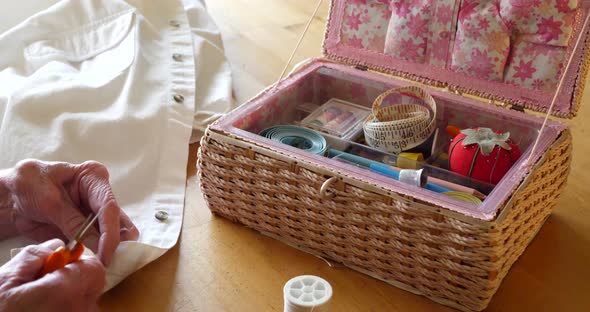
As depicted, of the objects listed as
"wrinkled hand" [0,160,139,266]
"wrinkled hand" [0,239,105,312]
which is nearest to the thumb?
"wrinkled hand" [0,239,105,312]

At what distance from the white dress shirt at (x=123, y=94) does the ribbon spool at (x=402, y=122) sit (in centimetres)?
34

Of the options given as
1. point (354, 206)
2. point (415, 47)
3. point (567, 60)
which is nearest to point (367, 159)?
point (354, 206)

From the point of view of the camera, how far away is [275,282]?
969mm

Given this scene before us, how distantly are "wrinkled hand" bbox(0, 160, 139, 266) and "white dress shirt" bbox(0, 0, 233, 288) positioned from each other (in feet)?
0.12

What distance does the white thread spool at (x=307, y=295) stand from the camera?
2.52ft

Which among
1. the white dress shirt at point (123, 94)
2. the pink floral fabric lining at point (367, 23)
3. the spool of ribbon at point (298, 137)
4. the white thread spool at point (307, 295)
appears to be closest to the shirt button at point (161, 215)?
the white dress shirt at point (123, 94)

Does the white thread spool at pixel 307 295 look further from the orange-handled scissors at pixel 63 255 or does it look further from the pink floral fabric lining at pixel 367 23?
the pink floral fabric lining at pixel 367 23

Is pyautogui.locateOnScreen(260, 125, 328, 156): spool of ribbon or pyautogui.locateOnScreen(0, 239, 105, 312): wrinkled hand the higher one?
pyautogui.locateOnScreen(260, 125, 328, 156): spool of ribbon

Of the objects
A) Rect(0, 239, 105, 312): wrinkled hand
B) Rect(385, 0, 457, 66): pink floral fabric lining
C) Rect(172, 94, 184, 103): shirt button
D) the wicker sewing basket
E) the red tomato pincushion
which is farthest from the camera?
Rect(172, 94, 184, 103): shirt button

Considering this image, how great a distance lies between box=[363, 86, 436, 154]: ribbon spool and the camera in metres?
1.06

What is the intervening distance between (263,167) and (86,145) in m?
0.38

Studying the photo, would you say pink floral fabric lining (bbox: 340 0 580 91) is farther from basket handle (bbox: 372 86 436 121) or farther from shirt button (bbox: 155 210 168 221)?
shirt button (bbox: 155 210 168 221)

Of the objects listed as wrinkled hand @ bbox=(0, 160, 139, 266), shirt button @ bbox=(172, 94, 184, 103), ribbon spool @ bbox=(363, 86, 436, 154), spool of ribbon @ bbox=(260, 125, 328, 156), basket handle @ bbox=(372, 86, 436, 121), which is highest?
basket handle @ bbox=(372, 86, 436, 121)

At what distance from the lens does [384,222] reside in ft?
2.97
